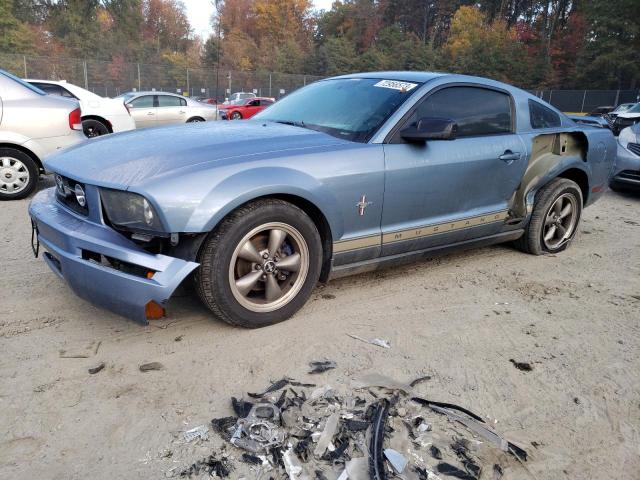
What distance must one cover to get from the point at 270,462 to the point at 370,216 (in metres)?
1.80

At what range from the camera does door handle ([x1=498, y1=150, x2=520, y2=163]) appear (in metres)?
4.11

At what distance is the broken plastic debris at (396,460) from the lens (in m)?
2.02

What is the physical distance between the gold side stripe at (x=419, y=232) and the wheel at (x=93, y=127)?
7.05m

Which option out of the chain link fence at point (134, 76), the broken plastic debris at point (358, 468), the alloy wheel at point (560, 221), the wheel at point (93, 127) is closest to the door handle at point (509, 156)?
the alloy wheel at point (560, 221)

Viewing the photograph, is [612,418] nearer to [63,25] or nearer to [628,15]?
[628,15]

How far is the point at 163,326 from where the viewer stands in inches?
124

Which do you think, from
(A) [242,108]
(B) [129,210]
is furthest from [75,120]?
(A) [242,108]

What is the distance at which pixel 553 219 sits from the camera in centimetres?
481

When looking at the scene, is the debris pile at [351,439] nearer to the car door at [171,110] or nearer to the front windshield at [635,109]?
the car door at [171,110]

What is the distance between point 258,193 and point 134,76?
3451 cm

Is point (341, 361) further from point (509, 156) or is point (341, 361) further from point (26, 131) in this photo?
point (26, 131)

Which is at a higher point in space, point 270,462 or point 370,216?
point 370,216

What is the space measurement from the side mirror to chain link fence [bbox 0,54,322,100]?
2511 cm

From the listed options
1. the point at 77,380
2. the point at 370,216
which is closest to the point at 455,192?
the point at 370,216
